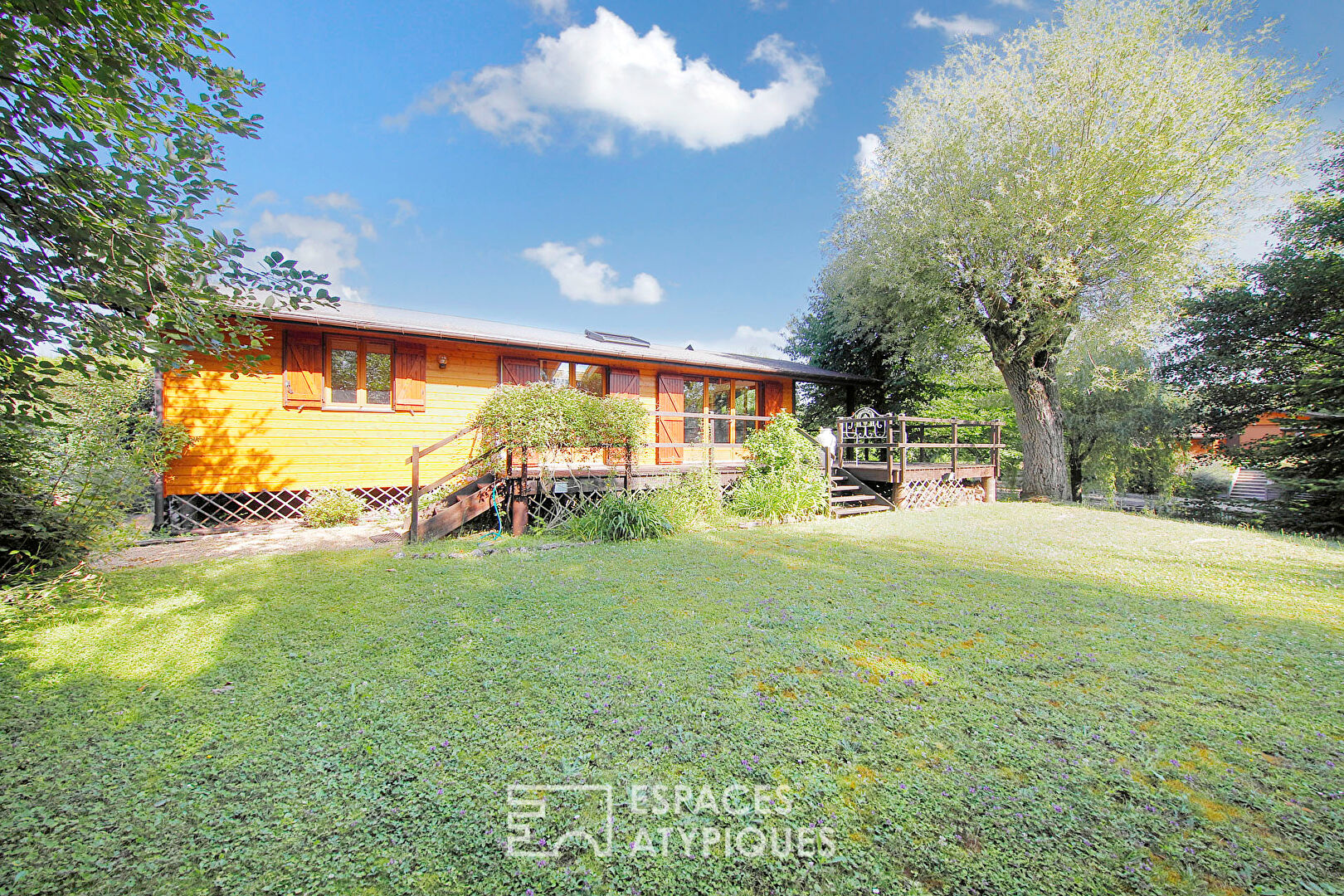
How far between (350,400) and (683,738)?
889cm

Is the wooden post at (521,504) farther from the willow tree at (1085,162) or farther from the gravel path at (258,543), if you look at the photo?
the willow tree at (1085,162)

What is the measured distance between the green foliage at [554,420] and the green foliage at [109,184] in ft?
11.0

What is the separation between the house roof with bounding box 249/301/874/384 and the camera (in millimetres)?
7977

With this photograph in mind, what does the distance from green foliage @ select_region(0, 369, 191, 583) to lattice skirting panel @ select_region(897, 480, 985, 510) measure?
435 inches

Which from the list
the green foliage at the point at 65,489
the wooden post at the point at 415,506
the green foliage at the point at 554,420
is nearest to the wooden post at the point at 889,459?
the green foliage at the point at 554,420

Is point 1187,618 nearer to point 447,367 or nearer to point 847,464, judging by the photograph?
point 847,464

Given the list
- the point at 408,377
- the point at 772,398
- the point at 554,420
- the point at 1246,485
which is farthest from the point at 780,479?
the point at 1246,485

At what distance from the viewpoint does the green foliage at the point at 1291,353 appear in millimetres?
8898

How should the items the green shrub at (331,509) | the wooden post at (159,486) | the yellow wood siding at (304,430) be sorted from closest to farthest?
the wooden post at (159,486) → the yellow wood siding at (304,430) → the green shrub at (331,509)

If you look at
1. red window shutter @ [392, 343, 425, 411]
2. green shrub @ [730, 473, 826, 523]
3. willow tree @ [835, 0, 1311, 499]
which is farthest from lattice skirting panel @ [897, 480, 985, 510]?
red window shutter @ [392, 343, 425, 411]

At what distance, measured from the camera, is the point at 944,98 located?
1128 cm

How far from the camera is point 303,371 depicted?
7.96 meters

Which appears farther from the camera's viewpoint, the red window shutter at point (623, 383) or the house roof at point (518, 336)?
the red window shutter at point (623, 383)

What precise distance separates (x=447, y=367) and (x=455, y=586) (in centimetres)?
609
